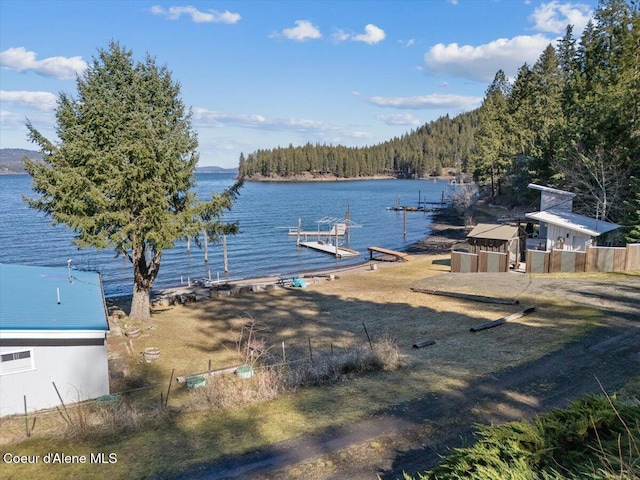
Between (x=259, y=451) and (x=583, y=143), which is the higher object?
(x=583, y=143)

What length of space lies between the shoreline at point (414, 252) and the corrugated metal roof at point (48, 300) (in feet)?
39.3

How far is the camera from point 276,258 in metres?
55.7

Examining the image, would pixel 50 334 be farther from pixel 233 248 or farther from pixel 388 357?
pixel 233 248

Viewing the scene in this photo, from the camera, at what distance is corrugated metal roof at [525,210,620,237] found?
31.3 metres

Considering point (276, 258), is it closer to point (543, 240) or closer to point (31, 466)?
point (543, 240)

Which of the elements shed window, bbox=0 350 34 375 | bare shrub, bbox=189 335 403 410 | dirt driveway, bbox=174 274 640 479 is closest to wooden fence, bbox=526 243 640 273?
dirt driveway, bbox=174 274 640 479

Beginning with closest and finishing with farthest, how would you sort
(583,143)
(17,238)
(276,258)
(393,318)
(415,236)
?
(393,318) < (583,143) < (276,258) < (17,238) < (415,236)

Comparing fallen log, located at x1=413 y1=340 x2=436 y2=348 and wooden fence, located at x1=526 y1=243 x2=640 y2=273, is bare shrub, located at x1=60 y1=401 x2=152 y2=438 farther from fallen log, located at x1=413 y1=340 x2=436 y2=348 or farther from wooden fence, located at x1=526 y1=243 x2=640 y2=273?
wooden fence, located at x1=526 y1=243 x2=640 y2=273

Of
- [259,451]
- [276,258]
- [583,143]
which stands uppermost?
[583,143]

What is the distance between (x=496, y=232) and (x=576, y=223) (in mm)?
5281

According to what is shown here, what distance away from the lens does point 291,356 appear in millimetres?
18531

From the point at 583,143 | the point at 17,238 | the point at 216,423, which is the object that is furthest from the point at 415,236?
the point at 216,423

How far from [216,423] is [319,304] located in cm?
1651

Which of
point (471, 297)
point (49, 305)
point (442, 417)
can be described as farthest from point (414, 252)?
point (442, 417)
